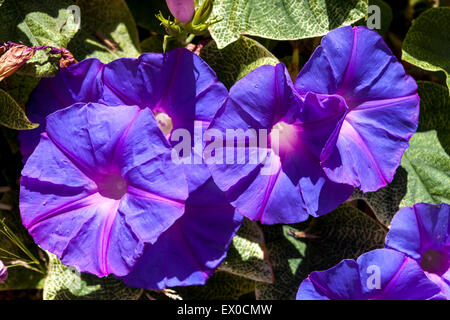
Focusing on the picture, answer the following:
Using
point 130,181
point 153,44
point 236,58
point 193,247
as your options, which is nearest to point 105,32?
point 153,44

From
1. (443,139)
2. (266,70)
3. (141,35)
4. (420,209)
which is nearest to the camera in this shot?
(266,70)

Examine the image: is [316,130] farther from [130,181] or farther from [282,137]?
[130,181]

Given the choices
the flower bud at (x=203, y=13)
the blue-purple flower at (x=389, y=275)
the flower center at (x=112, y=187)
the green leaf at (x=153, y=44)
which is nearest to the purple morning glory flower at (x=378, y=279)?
the blue-purple flower at (x=389, y=275)

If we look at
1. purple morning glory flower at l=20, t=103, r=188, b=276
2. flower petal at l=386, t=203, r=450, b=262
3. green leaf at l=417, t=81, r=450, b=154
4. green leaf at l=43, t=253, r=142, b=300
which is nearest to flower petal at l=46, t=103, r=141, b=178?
purple morning glory flower at l=20, t=103, r=188, b=276

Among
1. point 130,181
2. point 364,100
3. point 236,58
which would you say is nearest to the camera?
point 130,181

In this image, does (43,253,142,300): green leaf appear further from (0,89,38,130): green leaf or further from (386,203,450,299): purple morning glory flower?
(386,203,450,299): purple morning glory flower

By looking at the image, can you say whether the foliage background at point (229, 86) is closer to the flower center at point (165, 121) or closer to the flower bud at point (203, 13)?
the flower bud at point (203, 13)

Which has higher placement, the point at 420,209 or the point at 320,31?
the point at 320,31

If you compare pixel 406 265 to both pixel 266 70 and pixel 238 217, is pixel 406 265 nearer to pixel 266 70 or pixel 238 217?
pixel 238 217
